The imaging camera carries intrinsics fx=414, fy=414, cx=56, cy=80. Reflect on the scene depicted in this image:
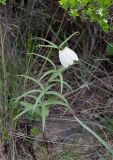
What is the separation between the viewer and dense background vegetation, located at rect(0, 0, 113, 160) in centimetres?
263

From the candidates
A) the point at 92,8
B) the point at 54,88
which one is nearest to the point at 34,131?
the point at 54,88

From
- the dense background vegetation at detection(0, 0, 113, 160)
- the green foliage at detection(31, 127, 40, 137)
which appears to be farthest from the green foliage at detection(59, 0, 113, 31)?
the green foliage at detection(31, 127, 40, 137)

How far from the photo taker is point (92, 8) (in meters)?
2.70

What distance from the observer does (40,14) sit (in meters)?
3.57

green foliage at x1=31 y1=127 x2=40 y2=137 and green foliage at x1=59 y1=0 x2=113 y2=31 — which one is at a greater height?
green foliage at x1=59 y1=0 x2=113 y2=31

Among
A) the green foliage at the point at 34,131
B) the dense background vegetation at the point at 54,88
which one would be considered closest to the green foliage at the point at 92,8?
the dense background vegetation at the point at 54,88

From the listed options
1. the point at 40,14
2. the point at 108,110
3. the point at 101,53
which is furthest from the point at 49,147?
→ the point at 40,14

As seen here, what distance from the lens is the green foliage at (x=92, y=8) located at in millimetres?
2637

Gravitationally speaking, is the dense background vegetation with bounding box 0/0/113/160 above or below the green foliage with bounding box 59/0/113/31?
below

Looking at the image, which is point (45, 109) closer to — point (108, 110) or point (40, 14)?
point (108, 110)

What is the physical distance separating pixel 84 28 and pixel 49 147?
120 centimetres

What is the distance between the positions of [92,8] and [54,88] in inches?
31.1

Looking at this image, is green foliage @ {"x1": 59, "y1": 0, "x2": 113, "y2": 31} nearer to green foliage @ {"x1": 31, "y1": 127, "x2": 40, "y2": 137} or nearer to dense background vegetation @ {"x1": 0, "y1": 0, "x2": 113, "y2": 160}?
dense background vegetation @ {"x1": 0, "y1": 0, "x2": 113, "y2": 160}

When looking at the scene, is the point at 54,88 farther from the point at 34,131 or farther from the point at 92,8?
the point at 92,8
